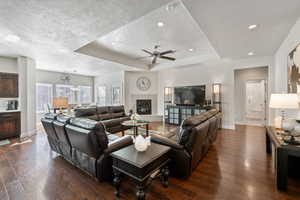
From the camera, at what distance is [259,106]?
6.30 metres

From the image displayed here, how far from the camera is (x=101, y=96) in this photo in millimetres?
8570

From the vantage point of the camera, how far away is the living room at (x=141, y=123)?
71.8 inches

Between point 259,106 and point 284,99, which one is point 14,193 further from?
point 259,106

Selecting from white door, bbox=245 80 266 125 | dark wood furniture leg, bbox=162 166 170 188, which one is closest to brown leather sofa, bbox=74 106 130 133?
dark wood furniture leg, bbox=162 166 170 188

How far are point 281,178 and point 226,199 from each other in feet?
2.86

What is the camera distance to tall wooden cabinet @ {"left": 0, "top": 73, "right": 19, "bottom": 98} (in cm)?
427

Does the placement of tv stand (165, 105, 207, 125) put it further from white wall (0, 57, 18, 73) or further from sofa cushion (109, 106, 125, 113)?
white wall (0, 57, 18, 73)

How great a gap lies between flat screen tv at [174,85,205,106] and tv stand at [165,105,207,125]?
0.31 m

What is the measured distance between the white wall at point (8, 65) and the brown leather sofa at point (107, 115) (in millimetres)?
2712

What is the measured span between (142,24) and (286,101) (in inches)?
123

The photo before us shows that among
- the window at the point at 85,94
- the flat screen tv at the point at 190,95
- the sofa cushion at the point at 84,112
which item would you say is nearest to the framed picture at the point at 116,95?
the window at the point at 85,94

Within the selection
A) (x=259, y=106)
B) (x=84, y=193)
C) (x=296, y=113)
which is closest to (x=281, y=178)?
(x=296, y=113)

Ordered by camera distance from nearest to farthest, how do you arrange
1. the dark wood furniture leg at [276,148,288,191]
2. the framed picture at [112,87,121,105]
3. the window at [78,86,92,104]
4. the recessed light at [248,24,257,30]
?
1. the dark wood furniture leg at [276,148,288,191]
2. the recessed light at [248,24,257,30]
3. the framed picture at [112,87,121,105]
4. the window at [78,86,92,104]

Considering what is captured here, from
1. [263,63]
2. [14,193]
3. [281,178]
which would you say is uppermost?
[263,63]
